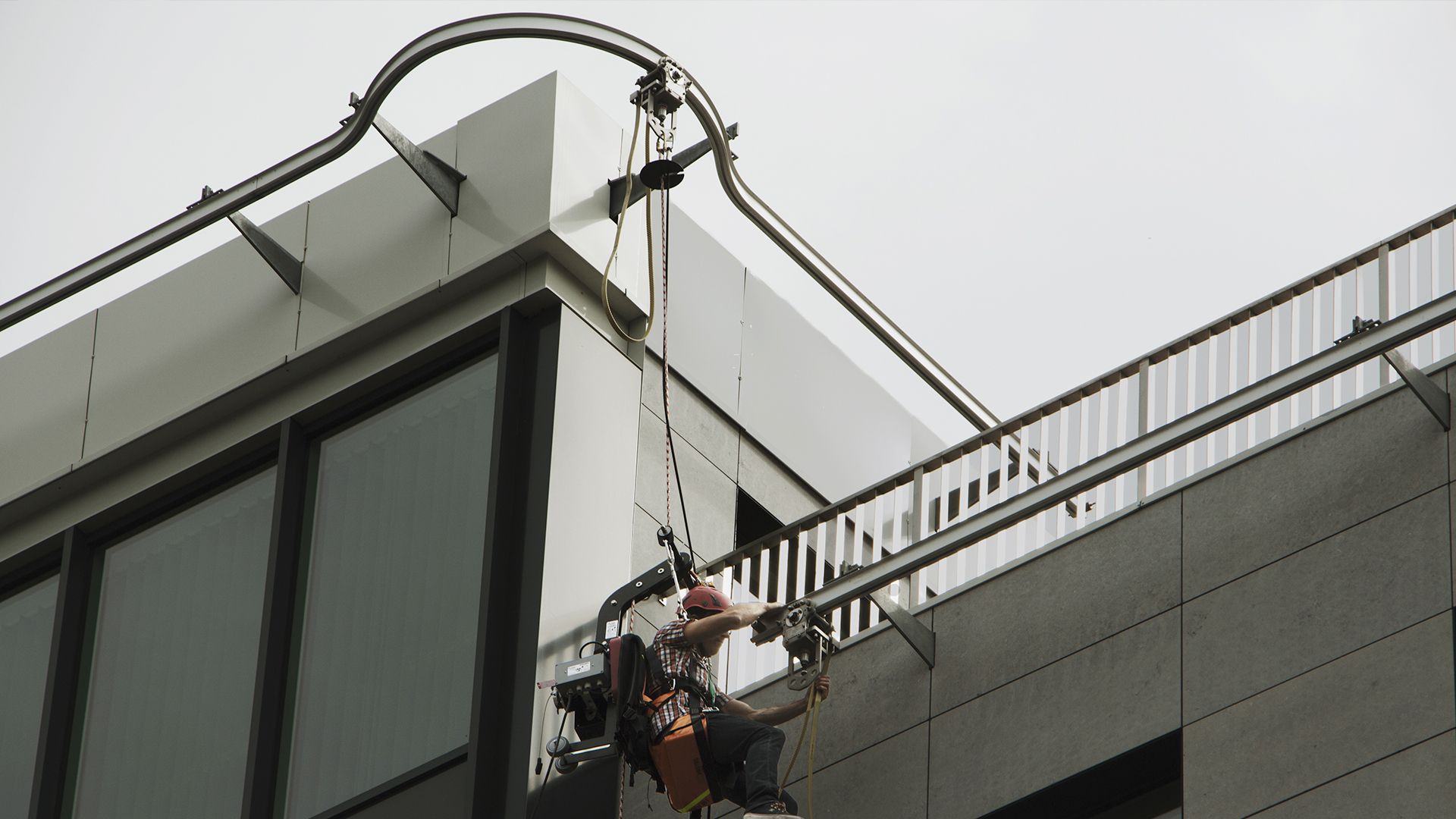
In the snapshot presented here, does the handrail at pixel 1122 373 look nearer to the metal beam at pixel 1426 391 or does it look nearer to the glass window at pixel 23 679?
the metal beam at pixel 1426 391

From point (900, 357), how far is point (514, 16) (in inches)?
149

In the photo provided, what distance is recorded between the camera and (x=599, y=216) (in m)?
14.8

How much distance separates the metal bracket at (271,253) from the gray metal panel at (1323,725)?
7.05 metres

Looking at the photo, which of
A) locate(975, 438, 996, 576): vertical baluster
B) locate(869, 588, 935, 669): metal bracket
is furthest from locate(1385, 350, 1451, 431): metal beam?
locate(869, 588, 935, 669): metal bracket

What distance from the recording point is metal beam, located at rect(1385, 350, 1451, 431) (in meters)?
11.2

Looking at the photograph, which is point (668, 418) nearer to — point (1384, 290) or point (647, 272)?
point (647, 272)

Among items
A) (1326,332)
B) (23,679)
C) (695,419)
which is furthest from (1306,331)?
(23,679)

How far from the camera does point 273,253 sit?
50.5 ft

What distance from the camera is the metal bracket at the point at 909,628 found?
12.7 m

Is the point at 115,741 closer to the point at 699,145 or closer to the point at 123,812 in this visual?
the point at 123,812

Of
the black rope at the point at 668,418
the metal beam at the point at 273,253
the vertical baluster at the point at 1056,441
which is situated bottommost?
the vertical baluster at the point at 1056,441

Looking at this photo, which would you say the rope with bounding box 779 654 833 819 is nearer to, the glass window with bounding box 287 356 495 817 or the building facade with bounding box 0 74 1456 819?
the building facade with bounding box 0 74 1456 819

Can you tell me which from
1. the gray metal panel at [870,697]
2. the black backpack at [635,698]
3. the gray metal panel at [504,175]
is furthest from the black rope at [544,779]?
the gray metal panel at [504,175]

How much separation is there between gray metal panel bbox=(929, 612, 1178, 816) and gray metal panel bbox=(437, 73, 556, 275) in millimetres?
4285
